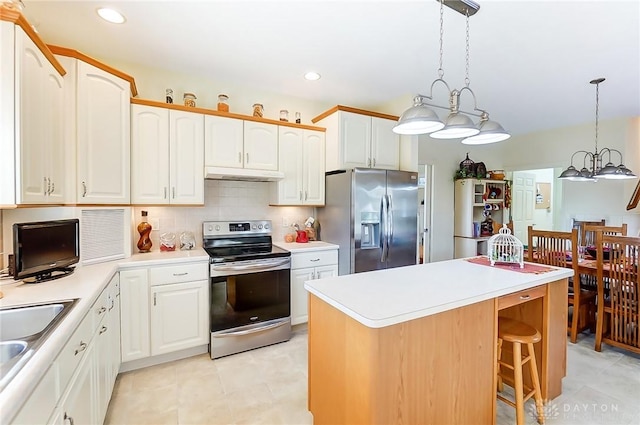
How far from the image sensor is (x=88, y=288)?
1.67 m

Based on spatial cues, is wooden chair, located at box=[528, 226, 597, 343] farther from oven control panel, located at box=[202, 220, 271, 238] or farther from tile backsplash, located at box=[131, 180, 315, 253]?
oven control panel, located at box=[202, 220, 271, 238]

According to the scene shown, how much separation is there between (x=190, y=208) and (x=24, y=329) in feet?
6.21

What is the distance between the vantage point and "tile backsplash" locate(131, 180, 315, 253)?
297 cm

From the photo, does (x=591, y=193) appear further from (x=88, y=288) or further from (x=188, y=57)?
(x=88, y=288)

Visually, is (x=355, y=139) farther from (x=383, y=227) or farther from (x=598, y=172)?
(x=598, y=172)

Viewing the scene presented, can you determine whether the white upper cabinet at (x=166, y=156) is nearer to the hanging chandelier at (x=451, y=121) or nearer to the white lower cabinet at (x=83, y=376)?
the white lower cabinet at (x=83, y=376)

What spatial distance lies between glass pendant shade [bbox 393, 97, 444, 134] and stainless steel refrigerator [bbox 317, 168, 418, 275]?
1261 mm

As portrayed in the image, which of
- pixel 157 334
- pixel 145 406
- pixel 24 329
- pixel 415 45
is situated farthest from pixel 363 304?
pixel 415 45

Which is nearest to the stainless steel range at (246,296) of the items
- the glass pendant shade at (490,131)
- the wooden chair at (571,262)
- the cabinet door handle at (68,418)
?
the cabinet door handle at (68,418)

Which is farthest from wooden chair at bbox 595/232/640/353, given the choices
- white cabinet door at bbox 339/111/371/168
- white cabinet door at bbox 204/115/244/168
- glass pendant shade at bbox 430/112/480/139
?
white cabinet door at bbox 204/115/244/168

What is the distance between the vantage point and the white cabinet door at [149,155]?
2.56 metres

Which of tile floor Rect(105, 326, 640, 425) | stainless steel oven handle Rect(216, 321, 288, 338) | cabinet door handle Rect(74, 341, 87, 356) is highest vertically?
cabinet door handle Rect(74, 341, 87, 356)

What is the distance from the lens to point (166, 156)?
2.71 meters

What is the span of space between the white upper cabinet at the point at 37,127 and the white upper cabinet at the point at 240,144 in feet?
3.73
